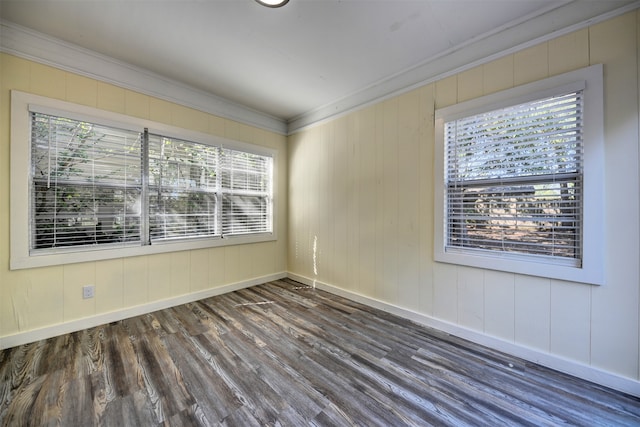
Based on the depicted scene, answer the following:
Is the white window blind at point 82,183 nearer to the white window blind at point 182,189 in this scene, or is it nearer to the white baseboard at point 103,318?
the white window blind at point 182,189

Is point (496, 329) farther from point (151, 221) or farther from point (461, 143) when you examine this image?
point (151, 221)

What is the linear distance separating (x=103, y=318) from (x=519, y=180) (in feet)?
13.3

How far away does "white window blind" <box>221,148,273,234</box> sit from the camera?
11.4 feet

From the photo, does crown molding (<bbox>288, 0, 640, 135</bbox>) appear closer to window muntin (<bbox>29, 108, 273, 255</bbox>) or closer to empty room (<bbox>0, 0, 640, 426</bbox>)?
empty room (<bbox>0, 0, 640, 426</bbox>)

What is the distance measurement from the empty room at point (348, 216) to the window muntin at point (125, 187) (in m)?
0.02

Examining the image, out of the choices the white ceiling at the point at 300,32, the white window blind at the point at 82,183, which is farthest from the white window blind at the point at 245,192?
the white ceiling at the point at 300,32

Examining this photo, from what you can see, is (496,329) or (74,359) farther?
(496,329)

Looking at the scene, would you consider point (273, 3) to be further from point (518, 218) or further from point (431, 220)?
point (518, 218)

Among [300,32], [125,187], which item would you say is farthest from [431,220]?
[125,187]

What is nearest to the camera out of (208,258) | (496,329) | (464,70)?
(496,329)

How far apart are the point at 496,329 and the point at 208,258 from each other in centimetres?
323

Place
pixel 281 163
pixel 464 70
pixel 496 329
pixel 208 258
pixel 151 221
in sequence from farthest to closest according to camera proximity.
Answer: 1. pixel 281 163
2. pixel 208 258
3. pixel 151 221
4. pixel 464 70
5. pixel 496 329

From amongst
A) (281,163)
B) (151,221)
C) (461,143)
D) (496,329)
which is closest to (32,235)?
(151,221)

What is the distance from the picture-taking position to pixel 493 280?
6.89 feet
